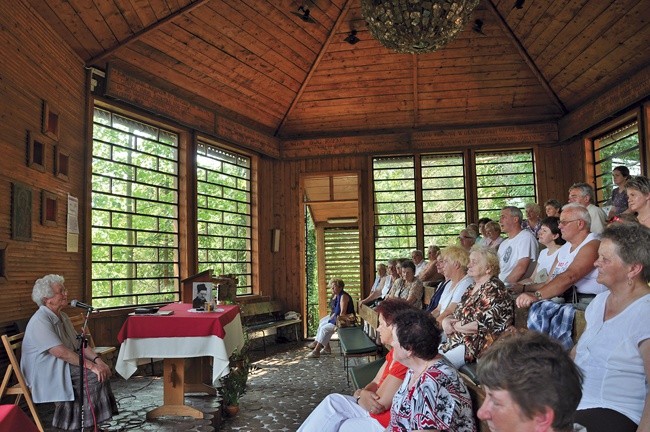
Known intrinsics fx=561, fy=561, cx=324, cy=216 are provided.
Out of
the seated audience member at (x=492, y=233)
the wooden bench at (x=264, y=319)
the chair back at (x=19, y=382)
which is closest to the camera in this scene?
the chair back at (x=19, y=382)

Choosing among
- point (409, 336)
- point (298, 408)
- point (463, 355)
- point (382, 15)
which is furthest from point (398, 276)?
point (409, 336)

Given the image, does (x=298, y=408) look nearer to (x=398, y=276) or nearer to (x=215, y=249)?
(x=398, y=276)

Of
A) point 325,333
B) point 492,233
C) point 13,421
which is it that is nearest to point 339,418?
point 13,421

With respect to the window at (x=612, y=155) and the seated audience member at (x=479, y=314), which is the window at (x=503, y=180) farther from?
the seated audience member at (x=479, y=314)

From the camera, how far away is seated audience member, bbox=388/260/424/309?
6551mm

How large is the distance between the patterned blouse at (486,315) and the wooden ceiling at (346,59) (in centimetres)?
468

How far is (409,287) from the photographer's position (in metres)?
6.80

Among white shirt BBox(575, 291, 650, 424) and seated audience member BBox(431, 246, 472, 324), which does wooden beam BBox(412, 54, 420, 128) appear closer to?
seated audience member BBox(431, 246, 472, 324)

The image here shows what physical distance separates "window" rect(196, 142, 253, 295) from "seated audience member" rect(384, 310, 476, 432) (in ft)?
21.0

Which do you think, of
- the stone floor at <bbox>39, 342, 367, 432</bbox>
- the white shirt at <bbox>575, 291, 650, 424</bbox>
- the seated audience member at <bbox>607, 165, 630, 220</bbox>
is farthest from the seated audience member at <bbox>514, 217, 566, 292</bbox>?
the stone floor at <bbox>39, 342, 367, 432</bbox>

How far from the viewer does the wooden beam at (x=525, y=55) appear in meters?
8.07

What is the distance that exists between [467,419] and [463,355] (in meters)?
1.17

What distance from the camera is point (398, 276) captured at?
26.4 feet

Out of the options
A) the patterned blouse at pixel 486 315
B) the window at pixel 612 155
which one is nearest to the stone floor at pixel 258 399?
the patterned blouse at pixel 486 315
